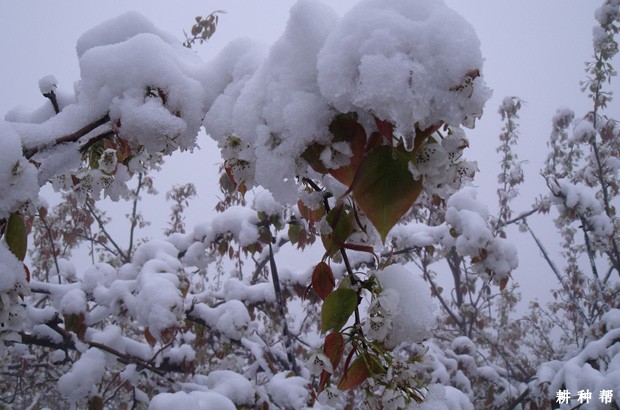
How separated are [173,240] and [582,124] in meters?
4.42

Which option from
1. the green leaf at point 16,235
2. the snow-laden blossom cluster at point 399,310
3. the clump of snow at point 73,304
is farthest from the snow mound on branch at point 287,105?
the clump of snow at point 73,304

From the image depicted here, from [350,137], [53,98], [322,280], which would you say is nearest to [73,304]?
[53,98]

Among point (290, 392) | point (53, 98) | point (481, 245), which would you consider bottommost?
point (290, 392)

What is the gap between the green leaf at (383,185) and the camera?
0.64 m

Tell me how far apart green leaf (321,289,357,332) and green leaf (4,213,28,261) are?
56 cm

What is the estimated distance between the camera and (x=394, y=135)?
2.19 feet

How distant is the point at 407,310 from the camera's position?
83 cm

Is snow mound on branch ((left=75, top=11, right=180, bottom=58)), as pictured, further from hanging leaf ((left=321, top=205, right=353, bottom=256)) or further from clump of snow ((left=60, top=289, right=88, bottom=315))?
clump of snow ((left=60, top=289, right=88, bottom=315))

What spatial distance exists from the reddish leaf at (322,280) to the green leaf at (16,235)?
1.78 feet

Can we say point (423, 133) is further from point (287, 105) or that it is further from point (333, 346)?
point (333, 346)

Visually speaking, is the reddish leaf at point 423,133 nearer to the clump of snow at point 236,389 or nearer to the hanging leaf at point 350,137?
the hanging leaf at point 350,137

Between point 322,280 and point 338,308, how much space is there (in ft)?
0.35

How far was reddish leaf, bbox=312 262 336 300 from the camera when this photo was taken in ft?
2.77

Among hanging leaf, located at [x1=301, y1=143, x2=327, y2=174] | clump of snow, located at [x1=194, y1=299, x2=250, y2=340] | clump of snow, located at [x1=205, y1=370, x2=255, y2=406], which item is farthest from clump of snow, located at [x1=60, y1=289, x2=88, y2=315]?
hanging leaf, located at [x1=301, y1=143, x2=327, y2=174]
